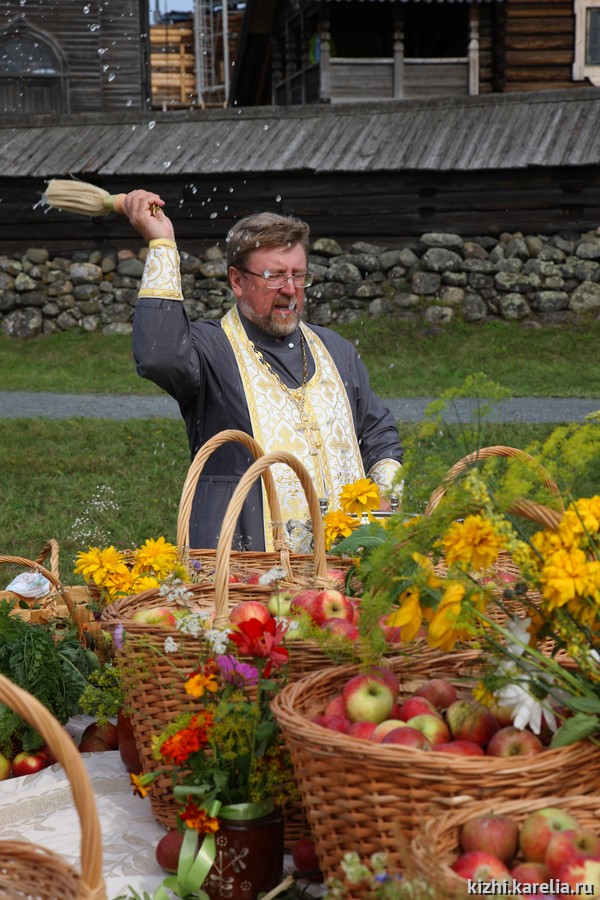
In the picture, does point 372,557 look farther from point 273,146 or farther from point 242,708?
point 273,146

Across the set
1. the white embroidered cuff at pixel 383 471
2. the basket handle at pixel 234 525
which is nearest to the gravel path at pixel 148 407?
the white embroidered cuff at pixel 383 471

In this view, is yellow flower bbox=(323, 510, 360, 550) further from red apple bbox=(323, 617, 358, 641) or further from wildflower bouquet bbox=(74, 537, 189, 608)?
red apple bbox=(323, 617, 358, 641)

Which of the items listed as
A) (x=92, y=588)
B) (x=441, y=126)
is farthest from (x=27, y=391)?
(x=92, y=588)

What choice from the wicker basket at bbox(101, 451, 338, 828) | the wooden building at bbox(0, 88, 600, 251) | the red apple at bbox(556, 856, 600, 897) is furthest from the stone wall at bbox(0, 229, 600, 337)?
the red apple at bbox(556, 856, 600, 897)

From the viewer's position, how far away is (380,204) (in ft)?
44.3

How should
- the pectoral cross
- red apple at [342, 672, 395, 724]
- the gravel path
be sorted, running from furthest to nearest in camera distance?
the gravel path < the pectoral cross < red apple at [342, 672, 395, 724]

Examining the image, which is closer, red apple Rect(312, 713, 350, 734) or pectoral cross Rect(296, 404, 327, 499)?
red apple Rect(312, 713, 350, 734)

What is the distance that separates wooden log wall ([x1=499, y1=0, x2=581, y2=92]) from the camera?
52.7 ft

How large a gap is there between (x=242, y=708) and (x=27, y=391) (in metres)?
9.60

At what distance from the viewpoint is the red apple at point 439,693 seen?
161 centimetres

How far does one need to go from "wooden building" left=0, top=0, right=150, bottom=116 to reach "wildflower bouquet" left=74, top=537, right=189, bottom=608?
17.3 meters

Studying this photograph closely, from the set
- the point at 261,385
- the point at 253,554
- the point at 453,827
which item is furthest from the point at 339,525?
the point at 453,827

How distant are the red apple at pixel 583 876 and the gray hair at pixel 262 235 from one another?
2.30 m

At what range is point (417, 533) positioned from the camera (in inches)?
60.0
